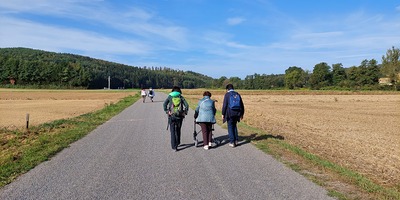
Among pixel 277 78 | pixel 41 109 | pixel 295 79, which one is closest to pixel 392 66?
pixel 295 79

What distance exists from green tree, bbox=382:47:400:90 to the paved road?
10865cm

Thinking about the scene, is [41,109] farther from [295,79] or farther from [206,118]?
[295,79]

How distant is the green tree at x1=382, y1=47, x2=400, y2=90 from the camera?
102 m

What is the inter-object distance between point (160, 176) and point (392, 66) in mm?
116389

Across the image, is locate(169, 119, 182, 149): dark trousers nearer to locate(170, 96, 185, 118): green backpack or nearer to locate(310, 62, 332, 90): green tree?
locate(170, 96, 185, 118): green backpack

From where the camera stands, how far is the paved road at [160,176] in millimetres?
5020

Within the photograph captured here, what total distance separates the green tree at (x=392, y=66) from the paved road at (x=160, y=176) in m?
109

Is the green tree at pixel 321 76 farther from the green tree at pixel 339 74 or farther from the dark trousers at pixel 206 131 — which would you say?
the dark trousers at pixel 206 131

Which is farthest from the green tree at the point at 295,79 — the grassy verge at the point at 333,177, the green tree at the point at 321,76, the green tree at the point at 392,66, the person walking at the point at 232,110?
the grassy verge at the point at 333,177

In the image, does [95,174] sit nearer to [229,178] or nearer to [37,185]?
[37,185]

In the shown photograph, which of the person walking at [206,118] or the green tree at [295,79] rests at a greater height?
the green tree at [295,79]

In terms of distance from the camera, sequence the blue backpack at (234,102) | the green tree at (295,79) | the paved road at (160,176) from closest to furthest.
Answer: the paved road at (160,176) < the blue backpack at (234,102) < the green tree at (295,79)

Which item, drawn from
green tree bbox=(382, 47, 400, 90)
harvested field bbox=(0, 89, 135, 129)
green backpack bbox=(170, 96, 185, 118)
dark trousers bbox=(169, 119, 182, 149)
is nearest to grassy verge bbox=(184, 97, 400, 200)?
dark trousers bbox=(169, 119, 182, 149)

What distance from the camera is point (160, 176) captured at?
19.8 ft
